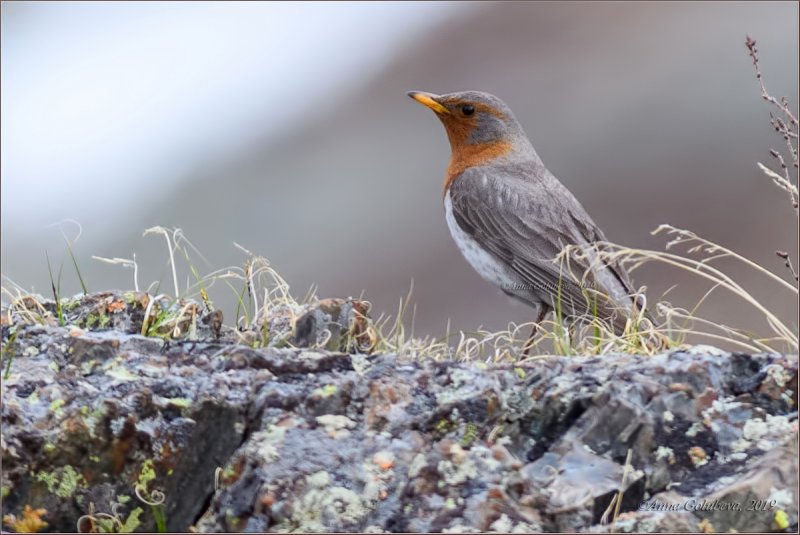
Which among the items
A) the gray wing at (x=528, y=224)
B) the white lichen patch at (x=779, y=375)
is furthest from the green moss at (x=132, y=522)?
the gray wing at (x=528, y=224)

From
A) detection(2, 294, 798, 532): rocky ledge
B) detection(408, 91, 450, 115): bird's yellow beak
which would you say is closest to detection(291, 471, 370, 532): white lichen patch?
detection(2, 294, 798, 532): rocky ledge

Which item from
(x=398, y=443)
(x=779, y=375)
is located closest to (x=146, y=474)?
(x=398, y=443)

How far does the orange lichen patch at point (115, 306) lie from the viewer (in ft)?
19.3

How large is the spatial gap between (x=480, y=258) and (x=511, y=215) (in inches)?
17.9

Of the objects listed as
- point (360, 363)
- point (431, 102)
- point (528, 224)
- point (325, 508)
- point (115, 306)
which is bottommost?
point (325, 508)

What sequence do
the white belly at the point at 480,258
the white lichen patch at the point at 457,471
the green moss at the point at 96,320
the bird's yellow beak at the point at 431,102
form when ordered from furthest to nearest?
the bird's yellow beak at the point at 431,102, the white belly at the point at 480,258, the green moss at the point at 96,320, the white lichen patch at the point at 457,471

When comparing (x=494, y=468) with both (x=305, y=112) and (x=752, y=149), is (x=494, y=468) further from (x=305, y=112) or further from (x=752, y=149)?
(x=305, y=112)

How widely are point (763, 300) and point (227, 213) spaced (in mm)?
10075

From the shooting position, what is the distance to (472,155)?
34.2 feet

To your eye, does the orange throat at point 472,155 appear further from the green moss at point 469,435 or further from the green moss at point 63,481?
the green moss at point 63,481

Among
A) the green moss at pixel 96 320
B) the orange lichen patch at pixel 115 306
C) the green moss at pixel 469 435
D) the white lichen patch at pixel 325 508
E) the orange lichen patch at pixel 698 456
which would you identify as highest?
the orange lichen patch at pixel 115 306

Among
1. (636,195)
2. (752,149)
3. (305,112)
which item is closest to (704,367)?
(636,195)

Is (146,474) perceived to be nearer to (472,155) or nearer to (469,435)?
(469,435)

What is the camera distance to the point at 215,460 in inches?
182
